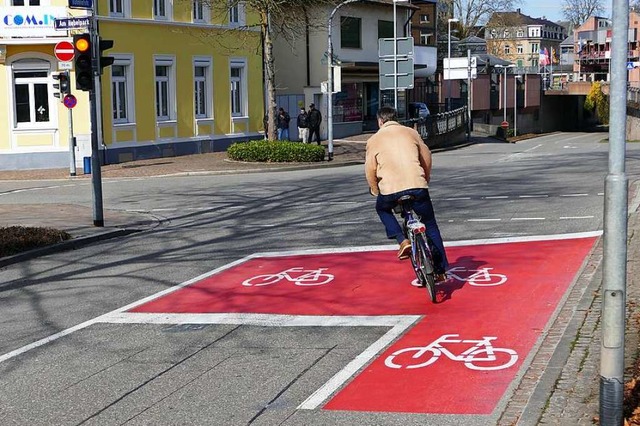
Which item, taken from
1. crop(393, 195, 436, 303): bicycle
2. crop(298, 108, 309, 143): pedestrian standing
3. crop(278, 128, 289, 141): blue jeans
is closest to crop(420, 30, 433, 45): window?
crop(278, 128, 289, 141): blue jeans

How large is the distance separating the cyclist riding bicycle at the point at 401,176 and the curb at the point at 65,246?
573 cm

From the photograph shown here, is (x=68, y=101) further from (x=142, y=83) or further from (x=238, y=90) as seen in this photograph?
Result: (x=238, y=90)

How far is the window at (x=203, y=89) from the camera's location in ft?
123

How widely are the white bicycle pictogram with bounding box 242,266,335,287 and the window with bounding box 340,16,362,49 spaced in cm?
3734

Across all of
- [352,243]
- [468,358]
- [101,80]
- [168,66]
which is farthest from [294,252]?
[168,66]

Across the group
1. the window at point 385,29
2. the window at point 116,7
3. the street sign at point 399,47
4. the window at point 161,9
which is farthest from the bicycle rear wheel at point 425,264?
the window at point 385,29

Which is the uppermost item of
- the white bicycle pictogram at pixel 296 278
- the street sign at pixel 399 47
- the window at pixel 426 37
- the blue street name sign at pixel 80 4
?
the window at pixel 426 37

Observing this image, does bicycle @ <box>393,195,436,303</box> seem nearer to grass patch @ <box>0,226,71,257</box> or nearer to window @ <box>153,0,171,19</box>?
grass patch @ <box>0,226,71,257</box>

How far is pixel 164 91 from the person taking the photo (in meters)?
36.0

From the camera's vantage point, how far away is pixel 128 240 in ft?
48.9

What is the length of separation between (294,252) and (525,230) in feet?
11.2

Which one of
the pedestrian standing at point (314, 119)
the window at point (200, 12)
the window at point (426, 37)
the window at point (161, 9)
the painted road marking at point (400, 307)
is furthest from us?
the window at point (426, 37)

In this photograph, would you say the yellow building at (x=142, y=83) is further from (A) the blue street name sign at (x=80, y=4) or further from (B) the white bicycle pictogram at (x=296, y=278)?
(B) the white bicycle pictogram at (x=296, y=278)

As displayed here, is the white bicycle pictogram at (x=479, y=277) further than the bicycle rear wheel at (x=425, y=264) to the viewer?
Yes
